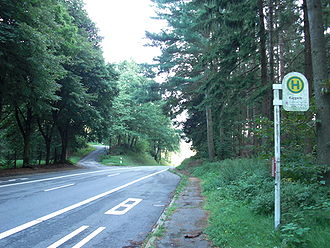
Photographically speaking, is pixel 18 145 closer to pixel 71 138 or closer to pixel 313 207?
pixel 71 138

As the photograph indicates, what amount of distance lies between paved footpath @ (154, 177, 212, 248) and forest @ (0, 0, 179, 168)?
430 inches

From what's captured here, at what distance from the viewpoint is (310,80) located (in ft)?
30.2

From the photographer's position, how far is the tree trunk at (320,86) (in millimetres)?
6168

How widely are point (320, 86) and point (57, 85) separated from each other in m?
14.9

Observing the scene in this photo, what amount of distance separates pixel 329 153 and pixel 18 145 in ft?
99.1

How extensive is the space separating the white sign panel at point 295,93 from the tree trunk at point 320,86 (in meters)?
1.60

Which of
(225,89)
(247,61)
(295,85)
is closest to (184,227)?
(295,85)

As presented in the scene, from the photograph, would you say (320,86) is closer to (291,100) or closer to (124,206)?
(291,100)

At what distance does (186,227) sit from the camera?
6.05 metres

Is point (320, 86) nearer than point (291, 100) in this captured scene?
No

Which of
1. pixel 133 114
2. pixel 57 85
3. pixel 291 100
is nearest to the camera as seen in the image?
pixel 291 100

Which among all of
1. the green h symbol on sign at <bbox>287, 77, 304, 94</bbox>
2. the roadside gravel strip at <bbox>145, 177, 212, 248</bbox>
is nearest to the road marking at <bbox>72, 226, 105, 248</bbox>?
the roadside gravel strip at <bbox>145, 177, 212, 248</bbox>

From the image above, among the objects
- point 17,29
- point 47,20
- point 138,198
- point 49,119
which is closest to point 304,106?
point 138,198

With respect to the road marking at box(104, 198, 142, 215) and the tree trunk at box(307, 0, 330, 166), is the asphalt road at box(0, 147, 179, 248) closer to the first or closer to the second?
the road marking at box(104, 198, 142, 215)
